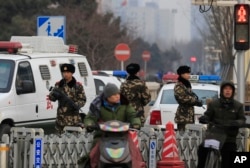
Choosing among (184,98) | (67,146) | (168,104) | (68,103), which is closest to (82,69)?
(168,104)

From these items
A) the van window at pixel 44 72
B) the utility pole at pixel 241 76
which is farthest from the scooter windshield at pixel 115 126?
the van window at pixel 44 72

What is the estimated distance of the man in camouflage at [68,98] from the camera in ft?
57.9

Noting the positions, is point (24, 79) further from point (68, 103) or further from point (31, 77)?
point (68, 103)

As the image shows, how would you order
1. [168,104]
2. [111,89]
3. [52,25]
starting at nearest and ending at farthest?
[111,89]
[168,104]
[52,25]

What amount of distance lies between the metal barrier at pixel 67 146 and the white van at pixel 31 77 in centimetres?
353

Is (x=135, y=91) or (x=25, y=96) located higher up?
(x=135, y=91)

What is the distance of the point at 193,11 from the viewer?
66062 millimetres

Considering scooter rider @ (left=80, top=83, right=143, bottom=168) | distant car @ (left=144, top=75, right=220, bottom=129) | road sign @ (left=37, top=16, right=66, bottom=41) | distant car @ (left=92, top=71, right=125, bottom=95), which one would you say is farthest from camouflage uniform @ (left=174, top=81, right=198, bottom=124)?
distant car @ (left=92, top=71, right=125, bottom=95)

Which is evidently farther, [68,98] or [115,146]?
[68,98]

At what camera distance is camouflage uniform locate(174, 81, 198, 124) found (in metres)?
17.7

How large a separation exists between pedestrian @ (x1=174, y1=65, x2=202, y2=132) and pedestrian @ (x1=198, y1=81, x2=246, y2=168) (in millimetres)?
2611

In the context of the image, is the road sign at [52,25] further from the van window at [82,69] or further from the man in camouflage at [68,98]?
the man in camouflage at [68,98]

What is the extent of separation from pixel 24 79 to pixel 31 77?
0.29 metres

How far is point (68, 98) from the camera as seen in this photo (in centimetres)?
1764
